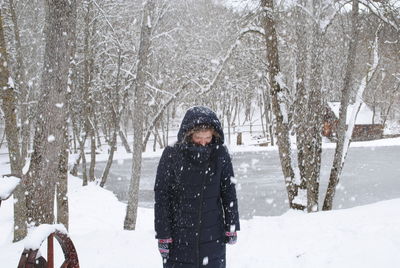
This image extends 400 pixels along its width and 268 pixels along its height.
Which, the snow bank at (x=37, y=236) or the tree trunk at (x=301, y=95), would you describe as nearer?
the snow bank at (x=37, y=236)

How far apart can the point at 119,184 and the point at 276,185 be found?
8554mm

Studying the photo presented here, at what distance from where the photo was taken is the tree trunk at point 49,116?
447 cm

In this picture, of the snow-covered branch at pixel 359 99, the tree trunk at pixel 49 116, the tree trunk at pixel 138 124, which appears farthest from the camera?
the tree trunk at pixel 138 124

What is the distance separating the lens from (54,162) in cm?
457

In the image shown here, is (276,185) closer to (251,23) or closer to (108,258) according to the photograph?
(251,23)

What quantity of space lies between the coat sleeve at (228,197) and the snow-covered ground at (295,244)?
1.88 metres

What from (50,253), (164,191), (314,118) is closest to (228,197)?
(164,191)

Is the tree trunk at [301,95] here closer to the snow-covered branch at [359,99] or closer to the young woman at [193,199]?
the snow-covered branch at [359,99]

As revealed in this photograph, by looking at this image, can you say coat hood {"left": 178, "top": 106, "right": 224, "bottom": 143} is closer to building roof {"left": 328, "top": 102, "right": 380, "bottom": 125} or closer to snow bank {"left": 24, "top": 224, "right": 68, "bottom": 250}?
snow bank {"left": 24, "top": 224, "right": 68, "bottom": 250}

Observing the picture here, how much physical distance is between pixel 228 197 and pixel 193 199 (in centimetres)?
35

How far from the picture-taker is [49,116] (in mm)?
4555

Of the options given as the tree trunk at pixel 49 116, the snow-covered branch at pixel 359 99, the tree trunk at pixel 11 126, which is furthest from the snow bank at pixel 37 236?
the snow-covered branch at pixel 359 99

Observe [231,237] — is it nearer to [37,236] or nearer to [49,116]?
[37,236]

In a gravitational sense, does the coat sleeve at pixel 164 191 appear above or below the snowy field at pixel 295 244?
above
